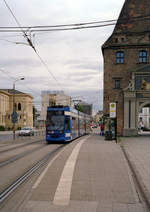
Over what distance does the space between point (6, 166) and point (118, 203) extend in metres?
6.23

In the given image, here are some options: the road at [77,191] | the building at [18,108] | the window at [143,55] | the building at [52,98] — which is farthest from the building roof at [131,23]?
the building at [52,98]

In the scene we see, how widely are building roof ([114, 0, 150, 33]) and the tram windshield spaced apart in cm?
2045

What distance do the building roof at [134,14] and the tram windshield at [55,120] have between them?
20.4 m

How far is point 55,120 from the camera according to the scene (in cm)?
2395

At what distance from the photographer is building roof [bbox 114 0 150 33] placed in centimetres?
3991

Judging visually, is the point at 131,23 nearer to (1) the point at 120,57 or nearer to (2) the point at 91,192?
(1) the point at 120,57

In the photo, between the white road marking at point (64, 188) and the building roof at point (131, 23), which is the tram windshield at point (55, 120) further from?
the building roof at point (131, 23)

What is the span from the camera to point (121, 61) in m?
39.6

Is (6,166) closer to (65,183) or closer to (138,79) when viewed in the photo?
(65,183)

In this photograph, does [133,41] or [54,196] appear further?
[133,41]

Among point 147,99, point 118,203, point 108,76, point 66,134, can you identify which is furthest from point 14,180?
point 108,76

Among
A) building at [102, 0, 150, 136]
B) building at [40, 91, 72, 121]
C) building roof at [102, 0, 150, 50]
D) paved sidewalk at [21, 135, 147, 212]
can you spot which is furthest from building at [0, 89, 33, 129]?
paved sidewalk at [21, 135, 147, 212]

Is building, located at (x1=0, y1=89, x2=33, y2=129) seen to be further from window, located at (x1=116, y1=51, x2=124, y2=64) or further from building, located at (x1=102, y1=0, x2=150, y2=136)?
window, located at (x1=116, y1=51, x2=124, y2=64)

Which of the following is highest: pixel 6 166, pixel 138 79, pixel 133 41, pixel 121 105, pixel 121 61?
pixel 133 41
